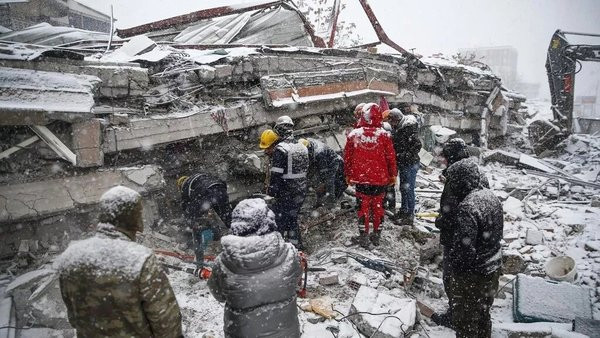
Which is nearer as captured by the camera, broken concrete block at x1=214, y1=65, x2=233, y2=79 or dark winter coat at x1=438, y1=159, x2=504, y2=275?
dark winter coat at x1=438, y1=159, x2=504, y2=275

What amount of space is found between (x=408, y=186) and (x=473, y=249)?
2581mm

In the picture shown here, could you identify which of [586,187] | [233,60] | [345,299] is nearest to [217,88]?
[233,60]

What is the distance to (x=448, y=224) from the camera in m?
3.08

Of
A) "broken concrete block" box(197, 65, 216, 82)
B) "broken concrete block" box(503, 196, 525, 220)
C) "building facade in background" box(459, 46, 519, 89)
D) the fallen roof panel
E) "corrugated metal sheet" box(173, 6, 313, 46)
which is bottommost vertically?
"broken concrete block" box(503, 196, 525, 220)

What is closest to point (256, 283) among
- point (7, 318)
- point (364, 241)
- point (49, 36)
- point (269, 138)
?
point (7, 318)

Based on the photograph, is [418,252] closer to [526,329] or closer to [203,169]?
[526,329]

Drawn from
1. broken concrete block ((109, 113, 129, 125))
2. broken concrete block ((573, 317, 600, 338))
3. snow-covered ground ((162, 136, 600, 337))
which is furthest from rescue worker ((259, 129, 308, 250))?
broken concrete block ((573, 317, 600, 338))

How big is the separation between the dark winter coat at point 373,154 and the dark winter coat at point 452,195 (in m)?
1.39

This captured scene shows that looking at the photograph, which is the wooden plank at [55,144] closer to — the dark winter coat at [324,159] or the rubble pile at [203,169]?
the rubble pile at [203,169]

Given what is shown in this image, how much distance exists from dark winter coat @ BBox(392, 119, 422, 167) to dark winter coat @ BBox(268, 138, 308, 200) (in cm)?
178

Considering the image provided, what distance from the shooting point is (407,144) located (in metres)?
5.27

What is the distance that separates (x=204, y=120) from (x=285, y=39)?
3650mm

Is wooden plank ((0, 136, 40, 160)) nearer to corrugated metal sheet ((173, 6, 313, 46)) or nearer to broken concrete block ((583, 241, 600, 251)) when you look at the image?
corrugated metal sheet ((173, 6, 313, 46))

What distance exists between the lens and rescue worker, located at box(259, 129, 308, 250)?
13.8 ft
